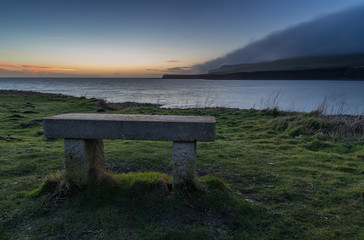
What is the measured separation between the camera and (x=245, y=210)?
3.39 m

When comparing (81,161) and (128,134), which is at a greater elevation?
(128,134)

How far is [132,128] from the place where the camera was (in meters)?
3.54

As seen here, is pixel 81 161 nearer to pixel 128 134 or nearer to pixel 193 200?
pixel 128 134

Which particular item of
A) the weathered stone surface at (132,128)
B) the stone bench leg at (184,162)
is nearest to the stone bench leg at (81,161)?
the weathered stone surface at (132,128)

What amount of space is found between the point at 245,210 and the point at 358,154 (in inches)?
190

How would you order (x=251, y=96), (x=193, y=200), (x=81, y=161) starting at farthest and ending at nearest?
1. (x=251, y=96)
2. (x=81, y=161)
3. (x=193, y=200)

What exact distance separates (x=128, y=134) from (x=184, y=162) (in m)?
0.99

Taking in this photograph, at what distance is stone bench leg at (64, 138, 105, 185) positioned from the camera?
3.67m

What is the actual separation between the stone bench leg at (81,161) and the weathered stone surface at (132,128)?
0.54 feet

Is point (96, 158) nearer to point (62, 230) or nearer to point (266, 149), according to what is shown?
point (62, 230)

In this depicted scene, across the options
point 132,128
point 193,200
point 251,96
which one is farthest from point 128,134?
point 251,96

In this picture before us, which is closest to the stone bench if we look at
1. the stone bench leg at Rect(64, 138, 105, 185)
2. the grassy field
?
the stone bench leg at Rect(64, 138, 105, 185)

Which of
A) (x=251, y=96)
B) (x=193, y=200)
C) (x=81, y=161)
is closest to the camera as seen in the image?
(x=193, y=200)

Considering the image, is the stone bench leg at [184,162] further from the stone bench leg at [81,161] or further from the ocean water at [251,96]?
the ocean water at [251,96]
